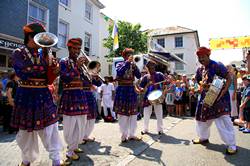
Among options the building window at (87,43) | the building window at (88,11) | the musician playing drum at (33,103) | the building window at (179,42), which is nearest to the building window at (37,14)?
the building window at (87,43)

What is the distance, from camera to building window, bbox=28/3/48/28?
1381cm

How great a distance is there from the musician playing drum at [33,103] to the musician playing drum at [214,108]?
314 cm

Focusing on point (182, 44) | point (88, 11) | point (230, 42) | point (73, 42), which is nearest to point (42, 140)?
point (73, 42)

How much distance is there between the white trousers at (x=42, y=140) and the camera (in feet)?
11.3

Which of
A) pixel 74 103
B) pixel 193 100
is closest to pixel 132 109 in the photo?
pixel 74 103

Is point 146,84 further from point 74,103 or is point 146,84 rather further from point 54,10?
point 54,10

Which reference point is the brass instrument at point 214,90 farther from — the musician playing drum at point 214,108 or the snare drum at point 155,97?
the snare drum at point 155,97

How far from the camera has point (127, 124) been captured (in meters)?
5.75

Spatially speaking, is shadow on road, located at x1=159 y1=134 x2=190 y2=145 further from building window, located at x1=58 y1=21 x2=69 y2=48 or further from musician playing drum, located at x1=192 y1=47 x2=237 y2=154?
building window, located at x1=58 y1=21 x2=69 y2=48

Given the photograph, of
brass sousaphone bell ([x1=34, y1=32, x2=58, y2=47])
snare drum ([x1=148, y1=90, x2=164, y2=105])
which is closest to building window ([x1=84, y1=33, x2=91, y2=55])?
snare drum ([x1=148, y1=90, x2=164, y2=105])

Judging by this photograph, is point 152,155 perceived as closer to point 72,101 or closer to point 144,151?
point 144,151

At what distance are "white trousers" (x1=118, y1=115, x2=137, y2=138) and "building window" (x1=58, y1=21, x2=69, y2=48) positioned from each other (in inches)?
490

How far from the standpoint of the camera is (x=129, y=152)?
4.80m

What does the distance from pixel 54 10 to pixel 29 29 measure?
12765mm
